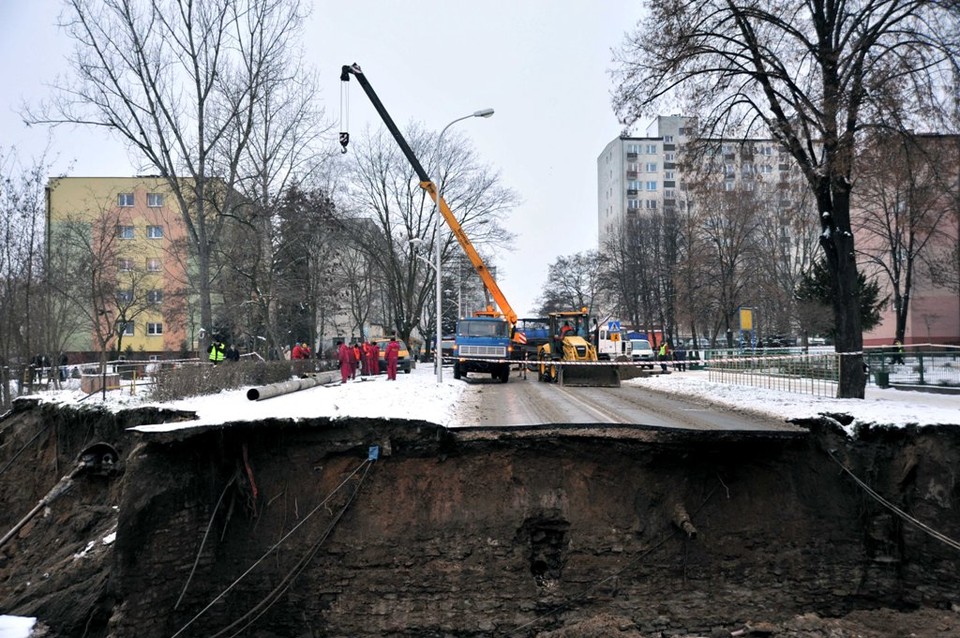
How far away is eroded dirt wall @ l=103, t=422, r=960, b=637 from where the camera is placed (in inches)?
334

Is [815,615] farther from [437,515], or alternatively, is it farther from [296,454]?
[296,454]

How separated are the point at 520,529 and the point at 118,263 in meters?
27.1

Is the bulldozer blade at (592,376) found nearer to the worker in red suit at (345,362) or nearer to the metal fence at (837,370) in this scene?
the metal fence at (837,370)

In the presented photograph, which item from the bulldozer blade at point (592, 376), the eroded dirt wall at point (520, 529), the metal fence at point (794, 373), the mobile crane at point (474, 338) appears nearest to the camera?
the eroded dirt wall at point (520, 529)

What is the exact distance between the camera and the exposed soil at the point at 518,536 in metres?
8.34

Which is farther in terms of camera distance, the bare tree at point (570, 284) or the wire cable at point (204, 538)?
the bare tree at point (570, 284)

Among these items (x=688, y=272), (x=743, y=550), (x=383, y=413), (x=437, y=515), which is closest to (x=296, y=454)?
(x=383, y=413)

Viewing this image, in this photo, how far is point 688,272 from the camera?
131 feet

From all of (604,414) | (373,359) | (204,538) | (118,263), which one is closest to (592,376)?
(373,359)

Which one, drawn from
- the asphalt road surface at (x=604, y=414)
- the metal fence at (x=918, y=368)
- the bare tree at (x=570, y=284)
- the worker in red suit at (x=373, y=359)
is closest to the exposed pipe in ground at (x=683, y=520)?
the asphalt road surface at (x=604, y=414)

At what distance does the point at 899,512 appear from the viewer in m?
8.48

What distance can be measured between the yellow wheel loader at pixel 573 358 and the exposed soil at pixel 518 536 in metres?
11.4

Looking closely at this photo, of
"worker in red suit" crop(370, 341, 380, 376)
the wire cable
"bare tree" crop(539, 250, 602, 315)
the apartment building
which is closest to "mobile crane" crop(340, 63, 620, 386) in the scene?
"worker in red suit" crop(370, 341, 380, 376)

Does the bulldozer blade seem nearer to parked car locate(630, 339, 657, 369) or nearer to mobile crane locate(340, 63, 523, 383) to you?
mobile crane locate(340, 63, 523, 383)
